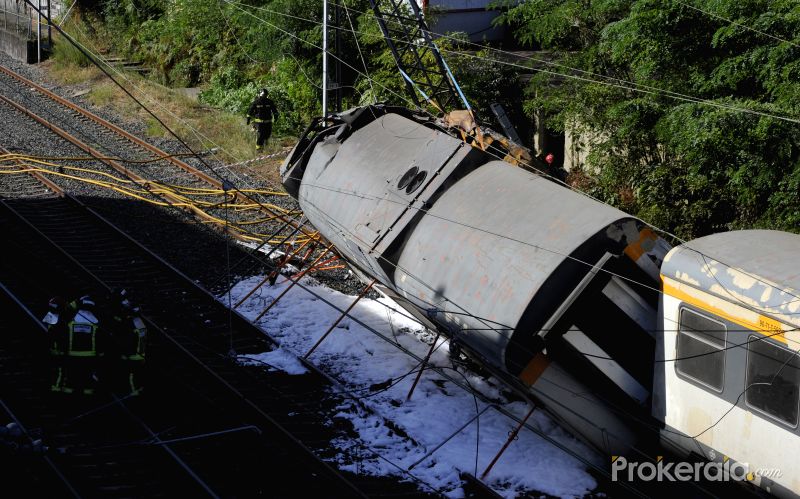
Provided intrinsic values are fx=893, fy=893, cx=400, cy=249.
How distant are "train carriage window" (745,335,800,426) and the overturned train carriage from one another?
3.58 feet

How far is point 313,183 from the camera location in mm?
12641

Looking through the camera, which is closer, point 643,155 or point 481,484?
point 481,484

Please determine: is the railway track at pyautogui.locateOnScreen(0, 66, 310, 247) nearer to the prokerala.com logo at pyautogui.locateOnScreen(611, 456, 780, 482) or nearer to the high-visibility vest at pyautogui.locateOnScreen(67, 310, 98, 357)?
the high-visibility vest at pyautogui.locateOnScreen(67, 310, 98, 357)

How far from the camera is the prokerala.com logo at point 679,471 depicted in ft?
27.0

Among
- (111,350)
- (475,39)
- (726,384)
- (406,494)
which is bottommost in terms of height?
(406,494)

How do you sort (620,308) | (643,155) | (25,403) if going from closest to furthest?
(620,308) → (25,403) → (643,155)

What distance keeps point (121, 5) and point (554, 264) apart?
2618 cm

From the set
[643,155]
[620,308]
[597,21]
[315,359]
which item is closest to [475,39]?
[597,21]

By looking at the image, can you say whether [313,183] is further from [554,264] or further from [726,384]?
[726,384]

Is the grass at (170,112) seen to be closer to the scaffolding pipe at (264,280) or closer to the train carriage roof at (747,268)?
the scaffolding pipe at (264,280)

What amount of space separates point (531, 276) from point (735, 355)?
1.98m

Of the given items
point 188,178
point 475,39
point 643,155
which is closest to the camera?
point 643,155

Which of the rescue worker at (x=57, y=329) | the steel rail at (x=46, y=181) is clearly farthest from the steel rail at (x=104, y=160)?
the rescue worker at (x=57, y=329)

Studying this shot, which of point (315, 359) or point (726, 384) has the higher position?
point (726, 384)
